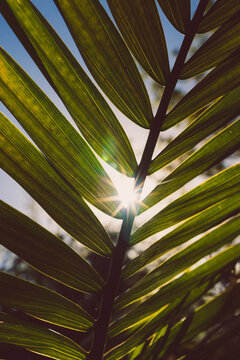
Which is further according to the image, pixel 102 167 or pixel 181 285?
→ pixel 102 167

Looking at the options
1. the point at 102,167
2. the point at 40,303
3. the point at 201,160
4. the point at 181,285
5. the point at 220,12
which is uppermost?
the point at 220,12

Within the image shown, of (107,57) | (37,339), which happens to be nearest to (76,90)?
(107,57)

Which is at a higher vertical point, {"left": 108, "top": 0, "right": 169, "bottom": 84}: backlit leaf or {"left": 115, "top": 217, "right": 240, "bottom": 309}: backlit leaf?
{"left": 108, "top": 0, "right": 169, "bottom": 84}: backlit leaf

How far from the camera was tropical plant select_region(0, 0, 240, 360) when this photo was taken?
0.60 metres

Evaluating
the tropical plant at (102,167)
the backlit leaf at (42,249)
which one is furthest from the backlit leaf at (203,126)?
the backlit leaf at (42,249)

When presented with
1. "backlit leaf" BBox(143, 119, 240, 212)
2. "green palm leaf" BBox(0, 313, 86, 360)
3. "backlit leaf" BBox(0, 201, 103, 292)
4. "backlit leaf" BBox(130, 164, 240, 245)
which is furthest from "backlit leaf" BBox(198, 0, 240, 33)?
"green palm leaf" BBox(0, 313, 86, 360)

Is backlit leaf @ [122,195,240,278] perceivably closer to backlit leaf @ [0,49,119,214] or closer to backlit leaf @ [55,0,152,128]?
backlit leaf @ [0,49,119,214]

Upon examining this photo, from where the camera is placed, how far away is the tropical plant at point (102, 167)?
0.60 metres

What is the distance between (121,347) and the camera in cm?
66

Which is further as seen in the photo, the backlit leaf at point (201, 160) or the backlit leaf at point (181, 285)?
the backlit leaf at point (201, 160)

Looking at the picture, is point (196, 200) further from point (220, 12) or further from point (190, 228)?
point (220, 12)

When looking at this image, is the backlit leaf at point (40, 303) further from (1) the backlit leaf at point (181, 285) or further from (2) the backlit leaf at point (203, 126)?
(2) the backlit leaf at point (203, 126)

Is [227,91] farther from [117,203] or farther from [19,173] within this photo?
[19,173]

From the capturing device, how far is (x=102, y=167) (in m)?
0.71
